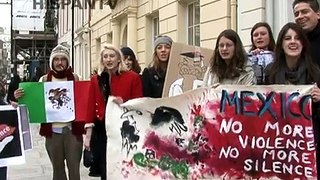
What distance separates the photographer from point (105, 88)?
5035 millimetres

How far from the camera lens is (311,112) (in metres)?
3.97

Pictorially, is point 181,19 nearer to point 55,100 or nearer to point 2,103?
point 55,100

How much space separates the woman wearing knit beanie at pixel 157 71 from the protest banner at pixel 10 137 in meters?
1.40

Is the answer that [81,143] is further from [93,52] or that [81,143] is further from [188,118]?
[93,52]

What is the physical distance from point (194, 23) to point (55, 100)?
774 cm

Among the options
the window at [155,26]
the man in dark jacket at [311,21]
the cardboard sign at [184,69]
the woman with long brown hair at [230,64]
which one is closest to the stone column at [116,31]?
the window at [155,26]

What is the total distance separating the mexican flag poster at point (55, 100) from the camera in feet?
19.3

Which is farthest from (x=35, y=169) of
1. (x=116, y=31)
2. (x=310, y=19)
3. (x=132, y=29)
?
(x=116, y=31)

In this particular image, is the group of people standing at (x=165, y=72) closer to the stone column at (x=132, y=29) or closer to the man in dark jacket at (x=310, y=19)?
the man in dark jacket at (x=310, y=19)

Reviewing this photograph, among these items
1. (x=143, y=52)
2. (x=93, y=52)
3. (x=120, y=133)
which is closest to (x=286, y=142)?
(x=120, y=133)

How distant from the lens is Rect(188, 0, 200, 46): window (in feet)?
42.8

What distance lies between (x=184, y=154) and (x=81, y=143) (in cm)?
191

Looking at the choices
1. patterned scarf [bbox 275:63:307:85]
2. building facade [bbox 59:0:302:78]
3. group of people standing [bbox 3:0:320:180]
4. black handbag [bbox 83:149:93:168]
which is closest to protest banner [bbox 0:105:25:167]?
group of people standing [bbox 3:0:320:180]

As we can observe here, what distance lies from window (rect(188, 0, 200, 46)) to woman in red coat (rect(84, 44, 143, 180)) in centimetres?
800
